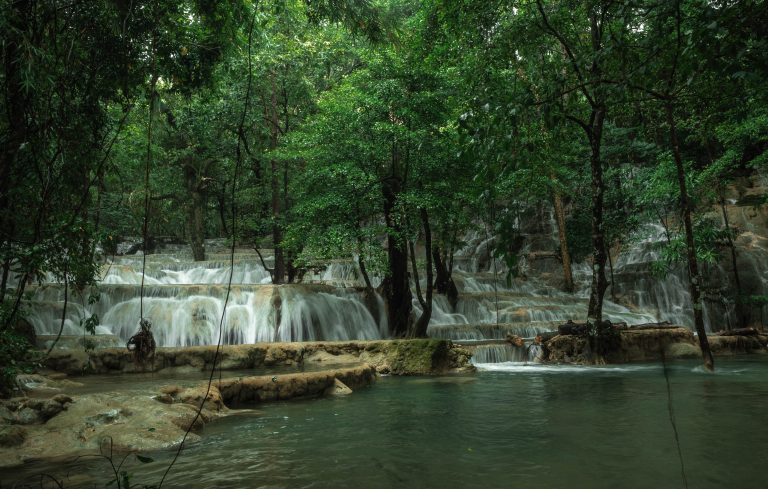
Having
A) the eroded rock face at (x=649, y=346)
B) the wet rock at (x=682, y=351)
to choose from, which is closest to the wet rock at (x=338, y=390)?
the eroded rock face at (x=649, y=346)

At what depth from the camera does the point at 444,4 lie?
7398 mm

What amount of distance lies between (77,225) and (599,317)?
11.7 m

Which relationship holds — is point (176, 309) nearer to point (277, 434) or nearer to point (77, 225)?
point (277, 434)

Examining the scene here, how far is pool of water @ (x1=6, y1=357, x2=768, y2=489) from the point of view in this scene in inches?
176

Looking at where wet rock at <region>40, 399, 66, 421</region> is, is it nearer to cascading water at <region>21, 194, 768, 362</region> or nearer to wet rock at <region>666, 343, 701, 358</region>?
cascading water at <region>21, 194, 768, 362</region>

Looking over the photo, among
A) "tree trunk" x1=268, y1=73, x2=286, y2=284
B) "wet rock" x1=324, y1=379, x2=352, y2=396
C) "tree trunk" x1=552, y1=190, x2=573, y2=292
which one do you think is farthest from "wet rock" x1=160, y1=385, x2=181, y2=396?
"tree trunk" x1=552, y1=190, x2=573, y2=292

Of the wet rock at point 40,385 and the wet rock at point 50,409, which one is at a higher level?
the wet rock at point 40,385

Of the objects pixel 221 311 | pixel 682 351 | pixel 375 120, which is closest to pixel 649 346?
pixel 682 351

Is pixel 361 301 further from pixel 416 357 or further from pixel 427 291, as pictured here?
pixel 416 357

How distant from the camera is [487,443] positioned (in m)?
5.71

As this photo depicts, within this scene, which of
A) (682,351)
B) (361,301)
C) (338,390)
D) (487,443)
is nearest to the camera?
(487,443)

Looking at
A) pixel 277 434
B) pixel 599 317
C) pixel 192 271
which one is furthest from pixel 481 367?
pixel 192 271

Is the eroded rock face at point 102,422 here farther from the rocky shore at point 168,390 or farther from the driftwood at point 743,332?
the driftwood at point 743,332

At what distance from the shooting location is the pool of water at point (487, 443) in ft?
14.7
